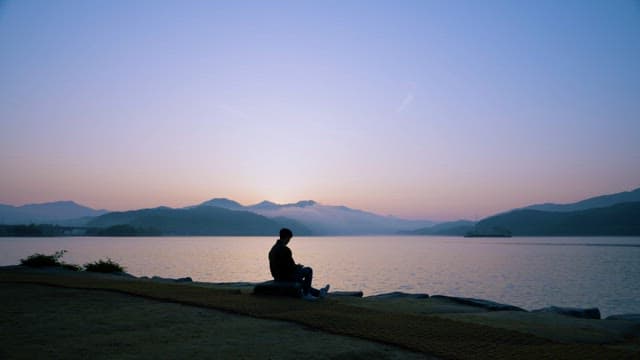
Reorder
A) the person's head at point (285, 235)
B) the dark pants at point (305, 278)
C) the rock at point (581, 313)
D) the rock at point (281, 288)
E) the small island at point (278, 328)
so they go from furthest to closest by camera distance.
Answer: the rock at point (581, 313) → the person's head at point (285, 235) → the dark pants at point (305, 278) → the rock at point (281, 288) → the small island at point (278, 328)

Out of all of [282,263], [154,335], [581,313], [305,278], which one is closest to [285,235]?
[282,263]

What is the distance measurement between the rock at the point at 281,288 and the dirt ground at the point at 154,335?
6.66ft

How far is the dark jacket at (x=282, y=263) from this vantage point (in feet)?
35.6

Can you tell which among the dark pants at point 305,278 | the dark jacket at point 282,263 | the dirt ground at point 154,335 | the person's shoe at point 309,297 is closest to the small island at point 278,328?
the dirt ground at point 154,335

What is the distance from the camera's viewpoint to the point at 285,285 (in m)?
10.7

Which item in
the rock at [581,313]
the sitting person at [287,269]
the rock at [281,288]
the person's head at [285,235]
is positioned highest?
the person's head at [285,235]

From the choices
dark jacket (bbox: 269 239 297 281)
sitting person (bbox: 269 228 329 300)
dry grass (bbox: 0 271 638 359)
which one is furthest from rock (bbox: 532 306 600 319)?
dark jacket (bbox: 269 239 297 281)

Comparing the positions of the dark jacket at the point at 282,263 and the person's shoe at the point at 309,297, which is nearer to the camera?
the person's shoe at the point at 309,297

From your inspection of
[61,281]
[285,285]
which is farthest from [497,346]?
[61,281]

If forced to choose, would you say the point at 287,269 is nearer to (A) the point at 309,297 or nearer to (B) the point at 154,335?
(A) the point at 309,297

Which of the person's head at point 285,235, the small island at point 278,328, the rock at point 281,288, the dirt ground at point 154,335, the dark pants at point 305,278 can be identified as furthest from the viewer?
the person's head at point 285,235

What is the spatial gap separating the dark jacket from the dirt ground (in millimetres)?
2169

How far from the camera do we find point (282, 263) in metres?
10.9

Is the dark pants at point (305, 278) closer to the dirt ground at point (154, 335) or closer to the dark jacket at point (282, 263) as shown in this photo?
the dark jacket at point (282, 263)
